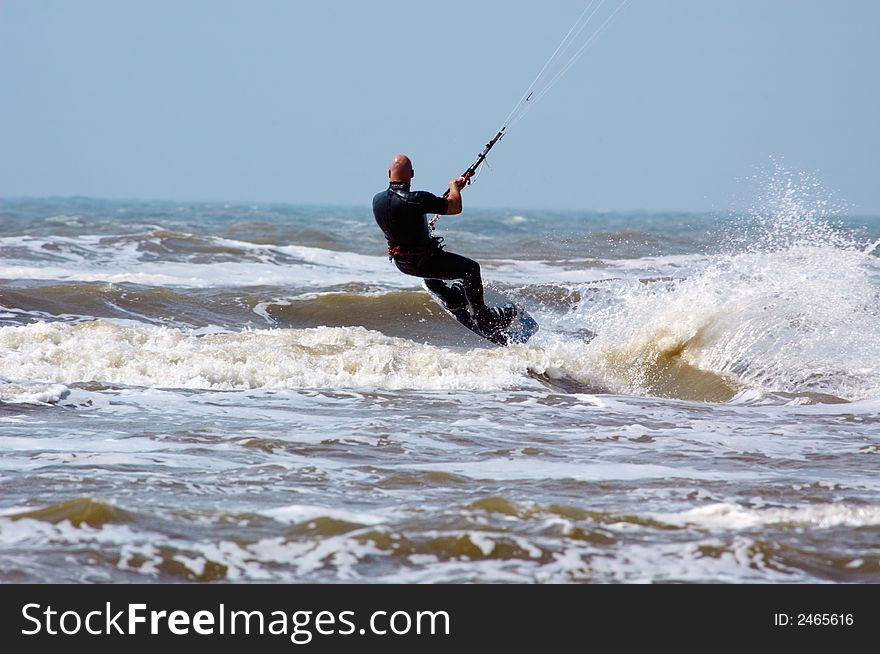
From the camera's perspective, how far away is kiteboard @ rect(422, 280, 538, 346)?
401 inches

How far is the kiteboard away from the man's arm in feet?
4.03

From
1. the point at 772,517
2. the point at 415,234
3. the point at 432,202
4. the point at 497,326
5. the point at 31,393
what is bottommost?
the point at 31,393

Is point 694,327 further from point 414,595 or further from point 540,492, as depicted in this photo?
point 414,595

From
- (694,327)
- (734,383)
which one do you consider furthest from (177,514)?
(694,327)

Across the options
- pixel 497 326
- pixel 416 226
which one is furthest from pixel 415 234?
pixel 497 326

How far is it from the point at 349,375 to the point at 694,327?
3.76m

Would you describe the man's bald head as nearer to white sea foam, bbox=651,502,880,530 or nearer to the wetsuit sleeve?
the wetsuit sleeve

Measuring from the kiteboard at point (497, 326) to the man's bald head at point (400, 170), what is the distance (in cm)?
128

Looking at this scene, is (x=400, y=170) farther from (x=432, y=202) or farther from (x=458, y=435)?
(x=458, y=435)

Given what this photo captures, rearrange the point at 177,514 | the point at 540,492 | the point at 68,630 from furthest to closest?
1. the point at 540,492
2. the point at 177,514
3. the point at 68,630

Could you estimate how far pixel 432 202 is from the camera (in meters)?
9.15

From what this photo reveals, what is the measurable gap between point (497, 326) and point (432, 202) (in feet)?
6.02

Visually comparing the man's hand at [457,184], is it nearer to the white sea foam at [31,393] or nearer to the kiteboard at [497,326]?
the kiteboard at [497,326]

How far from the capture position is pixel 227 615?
425 centimetres
